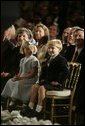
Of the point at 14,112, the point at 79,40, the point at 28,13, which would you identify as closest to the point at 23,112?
the point at 14,112

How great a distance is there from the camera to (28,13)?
6.13 meters

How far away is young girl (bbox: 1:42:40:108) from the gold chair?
0.23 meters

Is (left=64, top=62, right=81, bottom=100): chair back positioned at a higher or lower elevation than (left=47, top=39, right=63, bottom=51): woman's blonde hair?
lower

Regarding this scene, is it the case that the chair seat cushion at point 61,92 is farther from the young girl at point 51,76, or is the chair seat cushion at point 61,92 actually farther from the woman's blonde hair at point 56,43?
the woman's blonde hair at point 56,43

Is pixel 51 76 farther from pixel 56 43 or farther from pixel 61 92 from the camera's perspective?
pixel 56 43

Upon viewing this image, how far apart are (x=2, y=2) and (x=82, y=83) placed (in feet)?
3.75

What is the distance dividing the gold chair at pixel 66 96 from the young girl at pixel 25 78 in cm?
23

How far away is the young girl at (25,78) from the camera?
5.24m

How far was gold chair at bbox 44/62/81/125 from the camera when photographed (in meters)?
5.21

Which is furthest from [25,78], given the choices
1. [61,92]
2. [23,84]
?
[61,92]

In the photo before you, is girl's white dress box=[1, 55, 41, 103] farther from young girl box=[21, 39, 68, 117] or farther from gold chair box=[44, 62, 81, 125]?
gold chair box=[44, 62, 81, 125]

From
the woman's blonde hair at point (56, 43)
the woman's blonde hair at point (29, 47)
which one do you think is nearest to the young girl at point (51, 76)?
the woman's blonde hair at point (56, 43)

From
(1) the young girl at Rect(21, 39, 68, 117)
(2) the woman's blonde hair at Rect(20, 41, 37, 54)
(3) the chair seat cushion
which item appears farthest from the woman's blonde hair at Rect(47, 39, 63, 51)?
(3) the chair seat cushion

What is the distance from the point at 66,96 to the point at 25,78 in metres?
0.45
